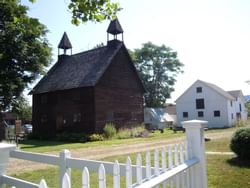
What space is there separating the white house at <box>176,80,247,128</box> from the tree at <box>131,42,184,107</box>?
23.2 feet

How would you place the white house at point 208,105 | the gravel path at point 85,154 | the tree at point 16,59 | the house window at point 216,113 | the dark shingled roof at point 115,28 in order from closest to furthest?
the gravel path at point 85,154 → the tree at point 16,59 → the dark shingled roof at point 115,28 → the white house at point 208,105 → the house window at point 216,113

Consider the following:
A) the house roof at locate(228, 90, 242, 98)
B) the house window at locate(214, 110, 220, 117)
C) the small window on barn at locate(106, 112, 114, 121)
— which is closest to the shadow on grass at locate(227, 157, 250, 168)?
the small window on barn at locate(106, 112, 114, 121)

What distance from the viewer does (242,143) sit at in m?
8.89

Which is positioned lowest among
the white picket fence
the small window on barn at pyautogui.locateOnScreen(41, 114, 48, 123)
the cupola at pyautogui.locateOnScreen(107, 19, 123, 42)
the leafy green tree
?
the white picket fence

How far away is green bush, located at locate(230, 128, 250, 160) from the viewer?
8773 mm

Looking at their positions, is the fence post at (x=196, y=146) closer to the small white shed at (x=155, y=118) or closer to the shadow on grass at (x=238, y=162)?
the shadow on grass at (x=238, y=162)

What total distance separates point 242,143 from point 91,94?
17.3m

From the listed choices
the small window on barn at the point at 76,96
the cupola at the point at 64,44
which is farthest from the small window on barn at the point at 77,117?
the cupola at the point at 64,44

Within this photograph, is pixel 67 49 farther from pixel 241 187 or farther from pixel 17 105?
pixel 241 187

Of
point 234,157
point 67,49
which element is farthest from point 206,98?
point 234,157

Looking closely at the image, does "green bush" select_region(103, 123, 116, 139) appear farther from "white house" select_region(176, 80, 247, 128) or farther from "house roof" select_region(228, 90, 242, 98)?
"house roof" select_region(228, 90, 242, 98)

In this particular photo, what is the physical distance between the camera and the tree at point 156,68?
51.9 meters

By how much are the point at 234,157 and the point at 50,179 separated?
6458mm

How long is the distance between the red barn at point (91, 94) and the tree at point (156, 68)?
71.4 ft
